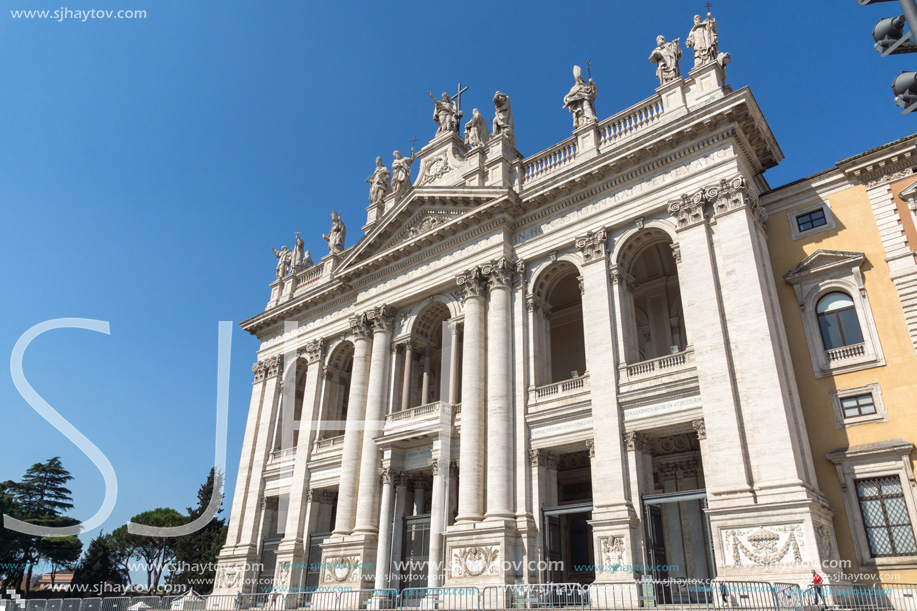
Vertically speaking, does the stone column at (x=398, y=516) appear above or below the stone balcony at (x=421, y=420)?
below

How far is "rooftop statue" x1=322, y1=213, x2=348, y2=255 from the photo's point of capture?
120 feet

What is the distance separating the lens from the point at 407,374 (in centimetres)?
2842

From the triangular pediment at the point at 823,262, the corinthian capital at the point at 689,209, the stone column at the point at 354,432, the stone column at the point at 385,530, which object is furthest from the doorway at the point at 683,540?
the stone column at the point at 354,432

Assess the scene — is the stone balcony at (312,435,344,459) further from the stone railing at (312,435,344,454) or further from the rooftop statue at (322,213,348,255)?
the rooftop statue at (322,213,348,255)

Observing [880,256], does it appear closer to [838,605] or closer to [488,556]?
[838,605]

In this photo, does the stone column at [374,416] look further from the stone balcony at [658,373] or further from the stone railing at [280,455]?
the stone balcony at [658,373]

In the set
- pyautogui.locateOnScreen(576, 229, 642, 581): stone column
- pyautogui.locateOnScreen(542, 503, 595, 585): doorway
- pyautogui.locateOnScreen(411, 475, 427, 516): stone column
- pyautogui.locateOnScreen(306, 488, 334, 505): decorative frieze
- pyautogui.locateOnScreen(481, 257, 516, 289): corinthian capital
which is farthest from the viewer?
pyautogui.locateOnScreen(306, 488, 334, 505): decorative frieze

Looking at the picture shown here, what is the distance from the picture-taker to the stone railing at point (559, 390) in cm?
2228

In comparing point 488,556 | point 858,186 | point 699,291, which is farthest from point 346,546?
point 858,186

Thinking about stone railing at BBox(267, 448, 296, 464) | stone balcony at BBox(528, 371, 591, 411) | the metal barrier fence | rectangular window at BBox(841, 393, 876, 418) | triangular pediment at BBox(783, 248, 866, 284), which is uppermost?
triangular pediment at BBox(783, 248, 866, 284)

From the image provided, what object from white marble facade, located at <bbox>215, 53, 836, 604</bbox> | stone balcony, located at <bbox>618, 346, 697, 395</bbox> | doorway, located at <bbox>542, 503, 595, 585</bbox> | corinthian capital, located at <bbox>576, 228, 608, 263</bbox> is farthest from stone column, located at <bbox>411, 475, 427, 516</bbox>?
corinthian capital, located at <bbox>576, 228, 608, 263</bbox>

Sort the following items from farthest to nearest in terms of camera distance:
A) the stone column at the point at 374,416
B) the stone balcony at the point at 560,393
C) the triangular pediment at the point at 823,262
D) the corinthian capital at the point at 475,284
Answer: the stone column at the point at 374,416, the corinthian capital at the point at 475,284, the stone balcony at the point at 560,393, the triangular pediment at the point at 823,262

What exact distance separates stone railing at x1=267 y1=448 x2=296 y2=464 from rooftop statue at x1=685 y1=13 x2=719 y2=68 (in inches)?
997

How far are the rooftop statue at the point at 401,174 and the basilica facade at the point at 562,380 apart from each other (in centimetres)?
18
